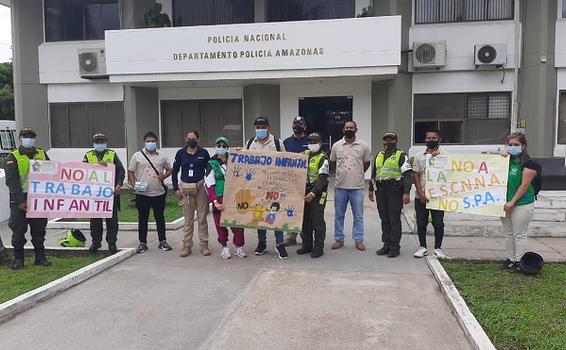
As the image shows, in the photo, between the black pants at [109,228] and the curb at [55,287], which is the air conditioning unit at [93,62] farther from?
the curb at [55,287]

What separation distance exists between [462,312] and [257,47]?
1110 cm

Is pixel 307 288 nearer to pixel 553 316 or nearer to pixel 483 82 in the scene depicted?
pixel 553 316

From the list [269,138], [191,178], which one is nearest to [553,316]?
[269,138]

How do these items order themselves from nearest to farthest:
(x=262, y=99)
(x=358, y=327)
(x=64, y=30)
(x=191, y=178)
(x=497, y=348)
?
(x=497, y=348)
(x=358, y=327)
(x=191, y=178)
(x=262, y=99)
(x=64, y=30)

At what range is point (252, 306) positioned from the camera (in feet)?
17.0

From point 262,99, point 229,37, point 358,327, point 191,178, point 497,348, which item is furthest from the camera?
point 262,99

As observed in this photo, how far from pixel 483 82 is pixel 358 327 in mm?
12666

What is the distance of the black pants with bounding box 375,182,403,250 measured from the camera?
7.03 meters

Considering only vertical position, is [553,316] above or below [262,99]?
below

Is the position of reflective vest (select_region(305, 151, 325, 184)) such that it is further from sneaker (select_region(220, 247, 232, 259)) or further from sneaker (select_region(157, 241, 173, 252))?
sneaker (select_region(157, 241, 173, 252))

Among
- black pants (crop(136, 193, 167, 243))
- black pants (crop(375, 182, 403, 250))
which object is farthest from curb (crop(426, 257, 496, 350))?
black pants (crop(136, 193, 167, 243))

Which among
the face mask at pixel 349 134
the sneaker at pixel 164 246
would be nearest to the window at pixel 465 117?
the face mask at pixel 349 134

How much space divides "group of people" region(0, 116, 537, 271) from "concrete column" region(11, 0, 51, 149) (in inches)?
451

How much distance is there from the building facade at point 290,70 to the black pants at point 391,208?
291 inches
